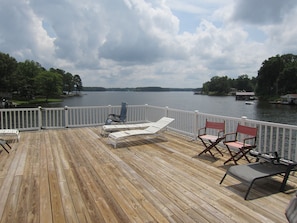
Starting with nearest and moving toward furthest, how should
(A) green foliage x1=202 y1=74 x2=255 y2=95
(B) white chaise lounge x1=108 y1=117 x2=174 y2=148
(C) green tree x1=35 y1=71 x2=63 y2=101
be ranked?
(B) white chaise lounge x1=108 y1=117 x2=174 y2=148 → (C) green tree x1=35 y1=71 x2=63 y2=101 → (A) green foliage x1=202 y1=74 x2=255 y2=95

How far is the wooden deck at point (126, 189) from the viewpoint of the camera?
2664 millimetres

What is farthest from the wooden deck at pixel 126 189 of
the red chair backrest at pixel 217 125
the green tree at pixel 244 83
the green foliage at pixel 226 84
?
the green tree at pixel 244 83

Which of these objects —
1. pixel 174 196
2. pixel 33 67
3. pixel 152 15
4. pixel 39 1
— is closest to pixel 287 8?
pixel 152 15

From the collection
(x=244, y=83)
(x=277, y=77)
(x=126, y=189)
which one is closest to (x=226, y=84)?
(x=244, y=83)

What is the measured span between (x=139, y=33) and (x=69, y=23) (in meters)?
3.53

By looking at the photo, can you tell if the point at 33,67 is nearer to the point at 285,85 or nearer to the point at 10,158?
the point at 10,158

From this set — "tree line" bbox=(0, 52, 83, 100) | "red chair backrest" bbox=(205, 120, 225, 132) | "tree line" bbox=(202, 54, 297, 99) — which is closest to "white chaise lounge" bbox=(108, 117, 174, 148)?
"red chair backrest" bbox=(205, 120, 225, 132)

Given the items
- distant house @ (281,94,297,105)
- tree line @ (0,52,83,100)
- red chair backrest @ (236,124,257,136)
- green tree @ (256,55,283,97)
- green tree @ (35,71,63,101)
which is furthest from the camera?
green tree @ (256,55,283,97)

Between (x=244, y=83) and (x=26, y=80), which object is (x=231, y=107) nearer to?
(x=26, y=80)

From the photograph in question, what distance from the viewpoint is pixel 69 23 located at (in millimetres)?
11180

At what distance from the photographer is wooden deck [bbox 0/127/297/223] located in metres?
2.66

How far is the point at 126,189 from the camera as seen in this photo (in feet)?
11.1

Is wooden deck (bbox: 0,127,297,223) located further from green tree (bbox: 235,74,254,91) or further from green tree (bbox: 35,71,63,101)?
green tree (bbox: 235,74,254,91)

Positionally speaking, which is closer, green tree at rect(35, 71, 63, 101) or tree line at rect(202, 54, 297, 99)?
green tree at rect(35, 71, 63, 101)
